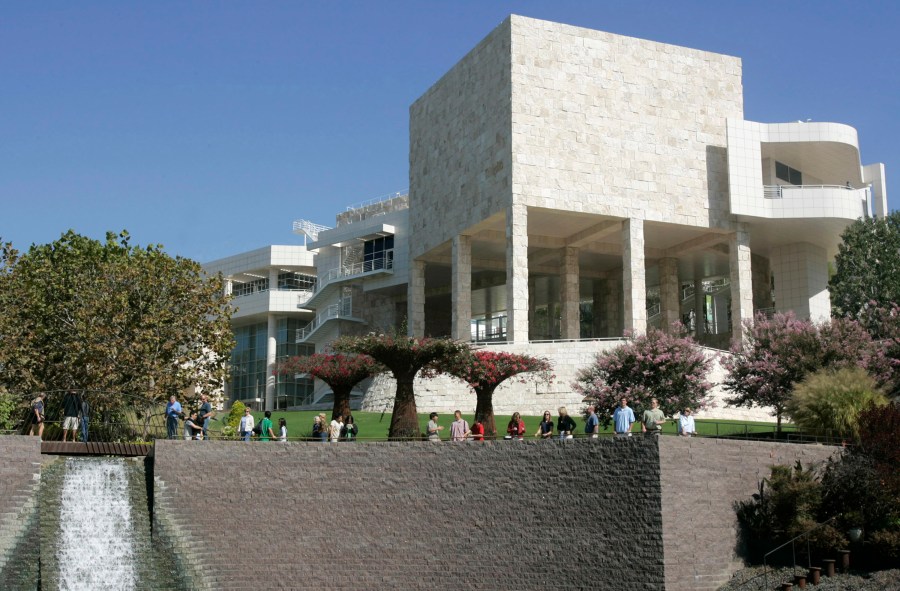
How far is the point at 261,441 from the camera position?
27422 mm

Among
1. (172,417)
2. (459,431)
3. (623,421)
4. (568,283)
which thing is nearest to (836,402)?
(623,421)

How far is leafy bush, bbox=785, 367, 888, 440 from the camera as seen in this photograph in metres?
28.6

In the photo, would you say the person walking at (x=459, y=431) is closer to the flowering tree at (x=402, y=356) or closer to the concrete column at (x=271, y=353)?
the flowering tree at (x=402, y=356)

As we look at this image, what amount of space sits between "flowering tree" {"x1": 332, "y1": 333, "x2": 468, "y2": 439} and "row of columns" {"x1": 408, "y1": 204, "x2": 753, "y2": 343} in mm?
14245

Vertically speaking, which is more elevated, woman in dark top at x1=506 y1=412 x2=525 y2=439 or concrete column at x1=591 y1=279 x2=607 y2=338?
concrete column at x1=591 y1=279 x2=607 y2=338

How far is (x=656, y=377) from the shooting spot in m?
34.6

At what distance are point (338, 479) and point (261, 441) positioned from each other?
2.24m

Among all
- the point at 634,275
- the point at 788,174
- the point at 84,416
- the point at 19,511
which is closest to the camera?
the point at 19,511

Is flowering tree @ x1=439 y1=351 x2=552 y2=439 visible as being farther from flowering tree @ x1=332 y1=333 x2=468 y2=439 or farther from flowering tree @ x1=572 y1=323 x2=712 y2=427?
flowering tree @ x1=572 y1=323 x2=712 y2=427

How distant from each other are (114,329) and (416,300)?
2693cm

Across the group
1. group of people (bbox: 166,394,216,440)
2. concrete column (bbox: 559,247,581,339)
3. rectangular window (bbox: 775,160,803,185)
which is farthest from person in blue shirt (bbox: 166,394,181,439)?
rectangular window (bbox: 775,160,803,185)

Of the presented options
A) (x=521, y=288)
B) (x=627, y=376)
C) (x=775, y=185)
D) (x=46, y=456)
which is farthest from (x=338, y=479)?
(x=775, y=185)

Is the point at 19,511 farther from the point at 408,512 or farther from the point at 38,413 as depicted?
the point at 408,512

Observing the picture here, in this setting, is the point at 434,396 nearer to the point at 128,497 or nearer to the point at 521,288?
the point at 521,288
